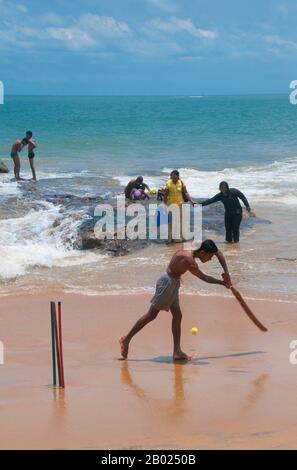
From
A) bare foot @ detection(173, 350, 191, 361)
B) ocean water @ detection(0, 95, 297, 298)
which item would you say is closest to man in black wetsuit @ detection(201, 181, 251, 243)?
ocean water @ detection(0, 95, 297, 298)

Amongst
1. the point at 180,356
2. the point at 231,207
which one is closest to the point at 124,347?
the point at 180,356

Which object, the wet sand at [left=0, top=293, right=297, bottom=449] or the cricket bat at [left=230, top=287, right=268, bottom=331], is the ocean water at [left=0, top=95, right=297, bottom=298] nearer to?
the wet sand at [left=0, top=293, right=297, bottom=449]

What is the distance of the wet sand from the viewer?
509cm

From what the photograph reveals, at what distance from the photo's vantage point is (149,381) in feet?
20.7

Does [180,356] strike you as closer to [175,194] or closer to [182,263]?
[182,263]

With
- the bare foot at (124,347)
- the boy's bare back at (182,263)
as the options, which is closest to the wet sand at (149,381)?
the bare foot at (124,347)

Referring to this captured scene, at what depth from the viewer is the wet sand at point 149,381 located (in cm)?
509

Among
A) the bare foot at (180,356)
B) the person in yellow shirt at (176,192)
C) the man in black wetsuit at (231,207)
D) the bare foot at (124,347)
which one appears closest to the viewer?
the bare foot at (180,356)

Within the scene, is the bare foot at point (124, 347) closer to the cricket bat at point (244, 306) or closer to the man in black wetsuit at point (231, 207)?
the cricket bat at point (244, 306)

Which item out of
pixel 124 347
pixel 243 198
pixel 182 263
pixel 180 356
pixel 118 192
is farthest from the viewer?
pixel 118 192

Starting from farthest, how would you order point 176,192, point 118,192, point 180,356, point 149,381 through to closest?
point 118,192
point 176,192
point 180,356
point 149,381

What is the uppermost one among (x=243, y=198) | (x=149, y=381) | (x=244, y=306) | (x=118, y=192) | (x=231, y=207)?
(x=243, y=198)
